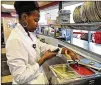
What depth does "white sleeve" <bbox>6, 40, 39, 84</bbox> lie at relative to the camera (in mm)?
1169

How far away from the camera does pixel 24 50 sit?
4.08 feet

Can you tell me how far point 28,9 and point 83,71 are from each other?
31.8 inches

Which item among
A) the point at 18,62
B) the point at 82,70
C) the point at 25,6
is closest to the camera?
the point at 18,62

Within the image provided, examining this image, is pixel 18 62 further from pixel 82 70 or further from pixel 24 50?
pixel 82 70

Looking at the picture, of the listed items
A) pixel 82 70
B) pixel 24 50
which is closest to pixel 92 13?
pixel 82 70

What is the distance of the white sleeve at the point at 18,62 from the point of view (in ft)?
3.84

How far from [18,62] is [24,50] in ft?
0.42

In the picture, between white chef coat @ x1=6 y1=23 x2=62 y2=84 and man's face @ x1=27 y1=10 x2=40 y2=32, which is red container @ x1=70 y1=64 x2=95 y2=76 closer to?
white chef coat @ x1=6 y1=23 x2=62 y2=84

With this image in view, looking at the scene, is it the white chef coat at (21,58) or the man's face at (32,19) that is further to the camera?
the man's face at (32,19)

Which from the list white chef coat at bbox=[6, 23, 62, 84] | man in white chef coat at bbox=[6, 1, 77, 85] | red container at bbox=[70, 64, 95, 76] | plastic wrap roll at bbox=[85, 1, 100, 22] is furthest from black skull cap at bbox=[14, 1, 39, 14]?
red container at bbox=[70, 64, 95, 76]

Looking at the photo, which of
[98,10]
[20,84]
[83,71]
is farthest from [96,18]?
[20,84]

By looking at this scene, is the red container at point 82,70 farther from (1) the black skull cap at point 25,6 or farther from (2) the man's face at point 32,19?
(1) the black skull cap at point 25,6

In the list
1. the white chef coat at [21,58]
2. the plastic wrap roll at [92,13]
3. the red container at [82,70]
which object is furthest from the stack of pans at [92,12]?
the white chef coat at [21,58]

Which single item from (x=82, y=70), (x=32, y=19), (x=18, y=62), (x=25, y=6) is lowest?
(x=82, y=70)
